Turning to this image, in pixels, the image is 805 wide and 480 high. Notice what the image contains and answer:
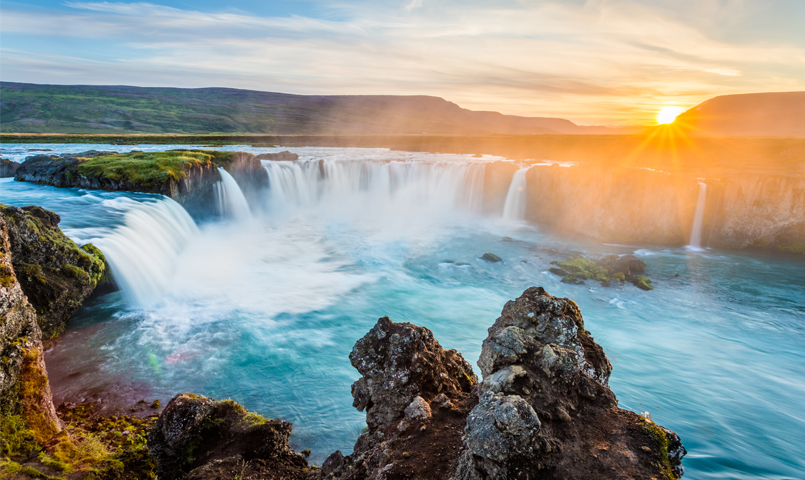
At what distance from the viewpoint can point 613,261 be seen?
1023 inches

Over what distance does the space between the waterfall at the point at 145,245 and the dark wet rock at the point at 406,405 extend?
14.1m

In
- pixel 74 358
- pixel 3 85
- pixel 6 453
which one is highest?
pixel 3 85

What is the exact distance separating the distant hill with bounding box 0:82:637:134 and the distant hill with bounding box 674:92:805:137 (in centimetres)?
9970

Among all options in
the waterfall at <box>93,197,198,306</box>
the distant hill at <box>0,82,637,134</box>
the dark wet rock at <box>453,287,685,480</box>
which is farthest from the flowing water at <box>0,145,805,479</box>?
the distant hill at <box>0,82,637,134</box>

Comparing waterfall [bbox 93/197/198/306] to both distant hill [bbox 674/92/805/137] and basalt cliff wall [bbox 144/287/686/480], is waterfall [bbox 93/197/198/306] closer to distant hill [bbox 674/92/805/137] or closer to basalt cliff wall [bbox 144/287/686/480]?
basalt cliff wall [bbox 144/287/686/480]

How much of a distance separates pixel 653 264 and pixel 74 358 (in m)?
32.6

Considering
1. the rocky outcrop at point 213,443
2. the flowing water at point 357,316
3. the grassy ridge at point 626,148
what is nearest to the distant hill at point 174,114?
the grassy ridge at point 626,148

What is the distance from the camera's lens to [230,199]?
36500mm

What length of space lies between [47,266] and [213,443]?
9.83 meters

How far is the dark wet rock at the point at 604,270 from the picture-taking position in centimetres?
2448

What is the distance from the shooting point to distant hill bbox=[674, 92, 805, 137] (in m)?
89.3

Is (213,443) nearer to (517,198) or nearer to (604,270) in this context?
(604,270)

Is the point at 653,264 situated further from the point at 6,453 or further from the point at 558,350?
the point at 6,453

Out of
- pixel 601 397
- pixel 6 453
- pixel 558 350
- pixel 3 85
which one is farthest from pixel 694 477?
pixel 3 85
